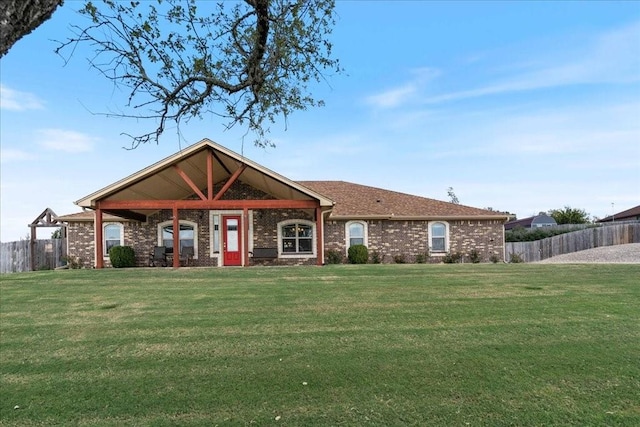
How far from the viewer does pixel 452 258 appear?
768 inches

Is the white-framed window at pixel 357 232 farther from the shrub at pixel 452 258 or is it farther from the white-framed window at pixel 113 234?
the white-framed window at pixel 113 234

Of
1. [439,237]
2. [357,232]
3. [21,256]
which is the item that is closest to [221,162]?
[357,232]

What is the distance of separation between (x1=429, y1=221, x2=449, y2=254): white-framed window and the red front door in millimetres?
9352

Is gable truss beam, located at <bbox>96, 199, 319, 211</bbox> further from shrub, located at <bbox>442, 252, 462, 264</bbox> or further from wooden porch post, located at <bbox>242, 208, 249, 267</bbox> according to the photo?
shrub, located at <bbox>442, 252, 462, 264</bbox>

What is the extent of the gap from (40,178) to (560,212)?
5471cm

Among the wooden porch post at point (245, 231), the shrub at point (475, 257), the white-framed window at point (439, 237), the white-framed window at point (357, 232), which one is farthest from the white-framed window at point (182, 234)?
the shrub at point (475, 257)

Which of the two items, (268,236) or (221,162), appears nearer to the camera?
(221,162)

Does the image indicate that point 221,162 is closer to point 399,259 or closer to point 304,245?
point 304,245

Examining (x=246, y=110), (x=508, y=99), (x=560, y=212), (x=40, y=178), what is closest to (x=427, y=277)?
(x=246, y=110)

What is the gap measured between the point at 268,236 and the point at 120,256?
664cm

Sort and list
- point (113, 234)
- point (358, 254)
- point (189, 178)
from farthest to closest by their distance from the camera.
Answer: point (113, 234)
point (358, 254)
point (189, 178)

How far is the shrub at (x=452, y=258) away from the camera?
19.5 m

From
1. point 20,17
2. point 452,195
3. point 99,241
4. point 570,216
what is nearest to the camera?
point 20,17

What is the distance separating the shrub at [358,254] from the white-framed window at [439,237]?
356cm
